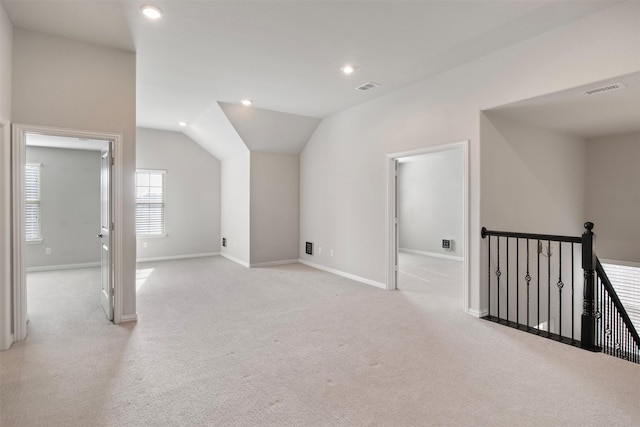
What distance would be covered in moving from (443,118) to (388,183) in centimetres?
124

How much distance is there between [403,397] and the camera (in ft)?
7.41

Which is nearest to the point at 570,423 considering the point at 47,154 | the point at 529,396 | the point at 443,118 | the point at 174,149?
the point at 529,396

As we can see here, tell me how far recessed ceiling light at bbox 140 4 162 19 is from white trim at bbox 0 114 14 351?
1521mm

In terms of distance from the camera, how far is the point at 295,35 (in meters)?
3.31

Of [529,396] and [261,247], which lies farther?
[261,247]

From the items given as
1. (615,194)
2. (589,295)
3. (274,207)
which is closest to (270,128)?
(274,207)

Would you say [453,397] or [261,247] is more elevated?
[261,247]

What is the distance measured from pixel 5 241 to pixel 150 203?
4.80 meters

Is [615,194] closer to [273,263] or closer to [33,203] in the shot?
[273,263]

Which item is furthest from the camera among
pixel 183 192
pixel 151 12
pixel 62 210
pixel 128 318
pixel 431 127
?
pixel 183 192

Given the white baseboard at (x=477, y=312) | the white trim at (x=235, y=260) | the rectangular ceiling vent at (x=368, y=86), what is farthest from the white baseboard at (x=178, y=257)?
the white baseboard at (x=477, y=312)

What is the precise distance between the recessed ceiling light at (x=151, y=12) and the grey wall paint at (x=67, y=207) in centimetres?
525

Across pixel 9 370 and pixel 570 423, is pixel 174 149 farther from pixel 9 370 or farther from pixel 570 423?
pixel 570 423

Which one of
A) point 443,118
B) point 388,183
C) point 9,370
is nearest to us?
point 9,370
